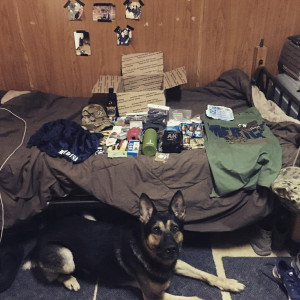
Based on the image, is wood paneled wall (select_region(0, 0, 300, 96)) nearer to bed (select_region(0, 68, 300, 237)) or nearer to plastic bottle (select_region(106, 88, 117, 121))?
plastic bottle (select_region(106, 88, 117, 121))

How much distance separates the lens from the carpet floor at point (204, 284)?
2.14 meters

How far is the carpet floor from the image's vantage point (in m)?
2.14

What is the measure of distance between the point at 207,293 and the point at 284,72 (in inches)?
72.7

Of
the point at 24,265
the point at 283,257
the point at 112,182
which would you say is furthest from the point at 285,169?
the point at 24,265

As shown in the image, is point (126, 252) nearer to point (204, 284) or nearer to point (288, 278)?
point (204, 284)

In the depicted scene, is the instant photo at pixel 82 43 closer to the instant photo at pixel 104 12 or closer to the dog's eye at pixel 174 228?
the instant photo at pixel 104 12

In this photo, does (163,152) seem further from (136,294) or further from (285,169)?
(136,294)

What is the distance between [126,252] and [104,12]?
1815 mm

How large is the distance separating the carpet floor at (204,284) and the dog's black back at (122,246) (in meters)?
0.10

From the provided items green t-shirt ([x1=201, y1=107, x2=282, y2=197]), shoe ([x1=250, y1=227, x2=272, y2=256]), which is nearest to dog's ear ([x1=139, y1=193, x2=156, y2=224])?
green t-shirt ([x1=201, y1=107, x2=282, y2=197])

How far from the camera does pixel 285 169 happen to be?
207cm

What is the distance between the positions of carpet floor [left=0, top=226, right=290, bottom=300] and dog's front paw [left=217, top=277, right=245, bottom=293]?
3 cm

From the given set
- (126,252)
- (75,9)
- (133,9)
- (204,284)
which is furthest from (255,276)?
(75,9)

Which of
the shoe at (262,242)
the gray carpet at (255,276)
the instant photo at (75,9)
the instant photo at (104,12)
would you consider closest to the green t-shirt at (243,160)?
the shoe at (262,242)
